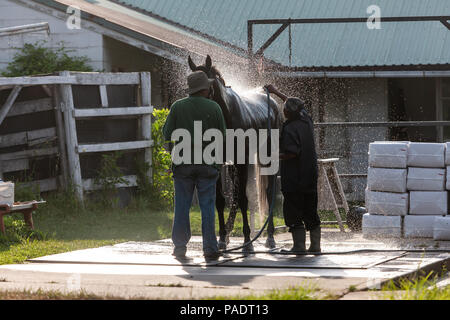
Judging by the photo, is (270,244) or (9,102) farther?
(9,102)

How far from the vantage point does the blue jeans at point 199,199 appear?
923 cm

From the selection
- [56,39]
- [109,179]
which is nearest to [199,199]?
[109,179]

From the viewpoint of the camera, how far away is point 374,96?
20.6 m

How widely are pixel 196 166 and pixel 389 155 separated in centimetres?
358

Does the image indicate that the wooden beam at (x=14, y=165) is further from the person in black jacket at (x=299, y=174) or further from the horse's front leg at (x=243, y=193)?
the person in black jacket at (x=299, y=174)

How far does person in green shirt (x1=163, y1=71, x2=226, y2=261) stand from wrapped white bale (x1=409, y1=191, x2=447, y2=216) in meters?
3.52

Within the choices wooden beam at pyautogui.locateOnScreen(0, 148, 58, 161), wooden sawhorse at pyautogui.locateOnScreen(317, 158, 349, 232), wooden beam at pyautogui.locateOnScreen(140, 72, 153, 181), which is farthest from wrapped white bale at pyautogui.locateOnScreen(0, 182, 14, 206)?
wooden sawhorse at pyautogui.locateOnScreen(317, 158, 349, 232)

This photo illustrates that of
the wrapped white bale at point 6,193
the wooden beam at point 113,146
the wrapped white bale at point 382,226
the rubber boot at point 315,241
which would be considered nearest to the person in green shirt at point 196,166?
the rubber boot at point 315,241

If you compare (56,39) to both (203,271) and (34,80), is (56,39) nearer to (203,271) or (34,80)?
(34,80)

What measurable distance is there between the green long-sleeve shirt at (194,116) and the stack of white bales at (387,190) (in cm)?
334

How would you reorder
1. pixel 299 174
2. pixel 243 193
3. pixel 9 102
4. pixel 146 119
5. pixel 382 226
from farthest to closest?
pixel 146 119 → pixel 9 102 → pixel 382 226 → pixel 243 193 → pixel 299 174

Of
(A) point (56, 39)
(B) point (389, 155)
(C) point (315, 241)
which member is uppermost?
(A) point (56, 39)

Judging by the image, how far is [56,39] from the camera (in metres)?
17.4
